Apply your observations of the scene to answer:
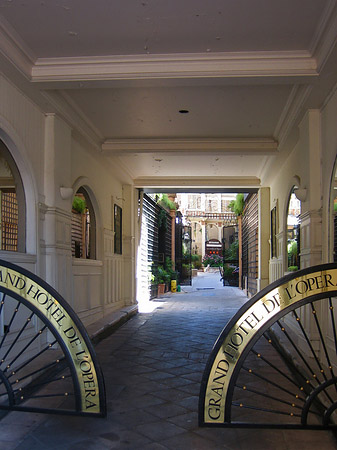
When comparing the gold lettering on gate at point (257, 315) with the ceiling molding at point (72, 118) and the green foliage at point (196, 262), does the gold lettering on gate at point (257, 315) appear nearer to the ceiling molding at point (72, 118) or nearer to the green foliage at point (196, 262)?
the ceiling molding at point (72, 118)

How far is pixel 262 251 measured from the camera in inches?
464

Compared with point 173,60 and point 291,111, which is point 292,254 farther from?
point 173,60

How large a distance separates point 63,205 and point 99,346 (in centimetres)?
217

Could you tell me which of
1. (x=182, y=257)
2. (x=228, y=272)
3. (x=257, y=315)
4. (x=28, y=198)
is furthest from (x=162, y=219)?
(x=257, y=315)

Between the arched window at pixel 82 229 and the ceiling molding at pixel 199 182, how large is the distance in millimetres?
1849

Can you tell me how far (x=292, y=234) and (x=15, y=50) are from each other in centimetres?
549

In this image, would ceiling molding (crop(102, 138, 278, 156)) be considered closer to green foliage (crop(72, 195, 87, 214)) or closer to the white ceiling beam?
green foliage (crop(72, 195, 87, 214))

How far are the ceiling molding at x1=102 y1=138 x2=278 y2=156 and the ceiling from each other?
0.62 meters

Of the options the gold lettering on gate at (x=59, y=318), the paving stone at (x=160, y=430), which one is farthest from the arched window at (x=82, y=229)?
the paving stone at (x=160, y=430)

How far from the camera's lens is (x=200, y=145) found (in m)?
7.86

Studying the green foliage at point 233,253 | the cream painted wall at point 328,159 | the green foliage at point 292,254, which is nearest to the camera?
the cream painted wall at point 328,159

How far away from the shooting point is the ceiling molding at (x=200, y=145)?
7.81m

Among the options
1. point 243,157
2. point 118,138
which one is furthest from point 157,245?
point 118,138

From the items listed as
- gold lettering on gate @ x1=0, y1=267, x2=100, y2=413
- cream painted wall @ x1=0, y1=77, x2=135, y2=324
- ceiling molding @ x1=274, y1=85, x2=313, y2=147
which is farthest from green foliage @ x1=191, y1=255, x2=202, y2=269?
gold lettering on gate @ x1=0, y1=267, x2=100, y2=413
